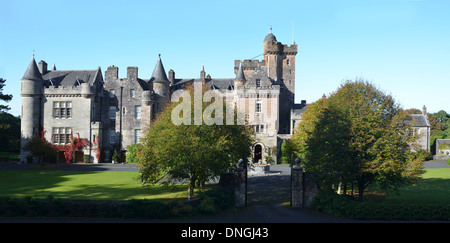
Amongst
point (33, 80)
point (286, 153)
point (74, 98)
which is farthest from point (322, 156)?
point (33, 80)

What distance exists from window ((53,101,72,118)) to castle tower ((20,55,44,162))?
2512mm

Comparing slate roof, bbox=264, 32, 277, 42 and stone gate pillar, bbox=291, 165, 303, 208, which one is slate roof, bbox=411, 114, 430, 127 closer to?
slate roof, bbox=264, 32, 277, 42

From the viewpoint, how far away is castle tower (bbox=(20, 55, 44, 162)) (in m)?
50.0

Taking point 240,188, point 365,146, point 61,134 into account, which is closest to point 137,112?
point 61,134

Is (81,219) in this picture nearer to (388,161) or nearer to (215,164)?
(215,164)

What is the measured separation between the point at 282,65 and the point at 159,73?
28602 millimetres

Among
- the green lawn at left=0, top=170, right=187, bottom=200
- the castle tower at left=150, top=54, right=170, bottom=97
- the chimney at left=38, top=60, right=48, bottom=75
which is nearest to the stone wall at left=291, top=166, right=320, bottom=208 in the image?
the green lawn at left=0, top=170, right=187, bottom=200

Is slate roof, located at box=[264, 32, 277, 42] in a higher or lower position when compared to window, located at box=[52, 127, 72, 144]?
higher

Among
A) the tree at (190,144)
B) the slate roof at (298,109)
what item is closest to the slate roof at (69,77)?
the tree at (190,144)

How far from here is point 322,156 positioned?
67.6ft

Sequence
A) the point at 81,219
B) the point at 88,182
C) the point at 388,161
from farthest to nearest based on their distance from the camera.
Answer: the point at 88,182 < the point at 388,161 < the point at 81,219

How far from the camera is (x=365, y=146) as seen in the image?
2005 centimetres

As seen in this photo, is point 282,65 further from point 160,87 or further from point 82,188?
point 82,188

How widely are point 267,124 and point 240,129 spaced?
32156 millimetres
